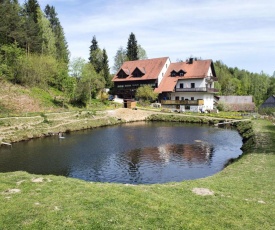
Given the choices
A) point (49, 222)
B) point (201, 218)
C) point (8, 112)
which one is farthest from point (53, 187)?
point (8, 112)

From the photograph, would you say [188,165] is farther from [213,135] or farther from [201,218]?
[213,135]

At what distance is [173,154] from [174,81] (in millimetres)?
44738

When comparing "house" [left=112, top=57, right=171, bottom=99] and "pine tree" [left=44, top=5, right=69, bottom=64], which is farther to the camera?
"pine tree" [left=44, top=5, right=69, bottom=64]

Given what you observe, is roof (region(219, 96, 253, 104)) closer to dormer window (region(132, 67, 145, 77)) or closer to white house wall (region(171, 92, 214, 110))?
white house wall (region(171, 92, 214, 110))

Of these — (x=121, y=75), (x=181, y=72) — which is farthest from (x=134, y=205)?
(x=121, y=75)

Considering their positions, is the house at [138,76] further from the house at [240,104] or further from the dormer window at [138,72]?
the house at [240,104]

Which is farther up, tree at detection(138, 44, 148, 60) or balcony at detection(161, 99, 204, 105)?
tree at detection(138, 44, 148, 60)

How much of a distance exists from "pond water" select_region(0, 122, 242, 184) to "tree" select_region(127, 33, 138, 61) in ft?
191

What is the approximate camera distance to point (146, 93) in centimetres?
6869

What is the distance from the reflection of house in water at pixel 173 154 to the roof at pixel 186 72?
37778mm

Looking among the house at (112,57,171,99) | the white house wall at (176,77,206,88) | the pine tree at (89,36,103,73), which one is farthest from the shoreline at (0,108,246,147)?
the pine tree at (89,36,103,73)

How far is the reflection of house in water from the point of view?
88.8 feet

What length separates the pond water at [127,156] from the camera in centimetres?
→ 2291

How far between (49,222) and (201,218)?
243 inches
